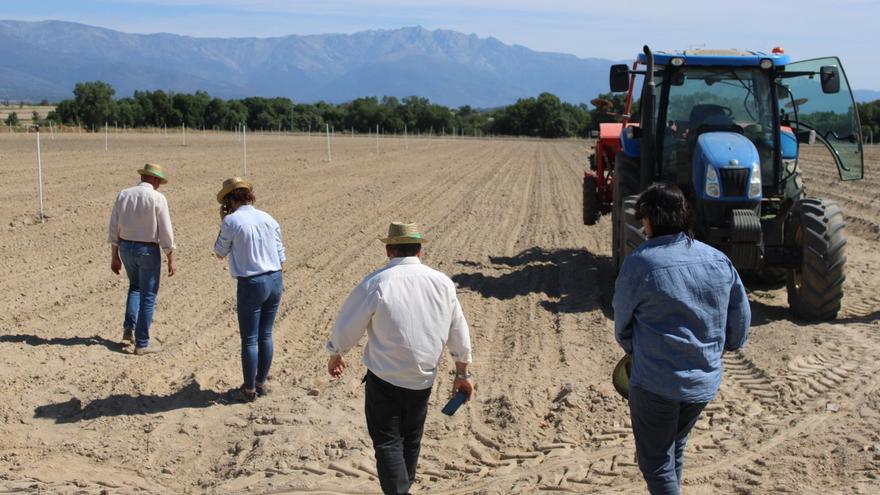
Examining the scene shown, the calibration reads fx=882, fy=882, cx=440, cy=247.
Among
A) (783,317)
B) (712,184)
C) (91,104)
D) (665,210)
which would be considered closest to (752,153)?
(712,184)

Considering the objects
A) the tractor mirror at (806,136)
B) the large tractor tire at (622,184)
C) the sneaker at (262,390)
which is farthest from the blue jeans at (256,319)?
the tractor mirror at (806,136)

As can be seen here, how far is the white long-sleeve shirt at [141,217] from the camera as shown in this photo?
7102mm

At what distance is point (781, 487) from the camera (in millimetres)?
4777

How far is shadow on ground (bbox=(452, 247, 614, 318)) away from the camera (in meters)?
9.41

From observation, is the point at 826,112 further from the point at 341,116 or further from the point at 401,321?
the point at 341,116

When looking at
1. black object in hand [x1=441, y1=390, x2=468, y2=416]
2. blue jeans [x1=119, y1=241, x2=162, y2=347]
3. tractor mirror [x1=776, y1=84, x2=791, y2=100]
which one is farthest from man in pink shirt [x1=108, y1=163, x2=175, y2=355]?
tractor mirror [x1=776, y1=84, x2=791, y2=100]

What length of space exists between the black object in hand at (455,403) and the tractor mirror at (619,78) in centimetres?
568

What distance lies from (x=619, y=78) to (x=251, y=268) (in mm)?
5025

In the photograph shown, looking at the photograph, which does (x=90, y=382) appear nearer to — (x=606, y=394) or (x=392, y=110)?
(x=606, y=394)

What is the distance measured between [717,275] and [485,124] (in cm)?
10242

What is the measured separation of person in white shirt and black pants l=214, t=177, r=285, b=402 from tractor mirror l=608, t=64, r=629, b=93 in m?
4.60

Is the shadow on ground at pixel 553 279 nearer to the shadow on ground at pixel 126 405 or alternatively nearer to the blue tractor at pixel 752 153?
the blue tractor at pixel 752 153

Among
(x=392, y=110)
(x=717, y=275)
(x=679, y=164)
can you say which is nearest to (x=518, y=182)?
(x=679, y=164)

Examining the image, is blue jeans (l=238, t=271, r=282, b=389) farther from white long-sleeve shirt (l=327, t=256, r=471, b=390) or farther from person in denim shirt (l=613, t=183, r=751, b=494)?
person in denim shirt (l=613, t=183, r=751, b=494)
